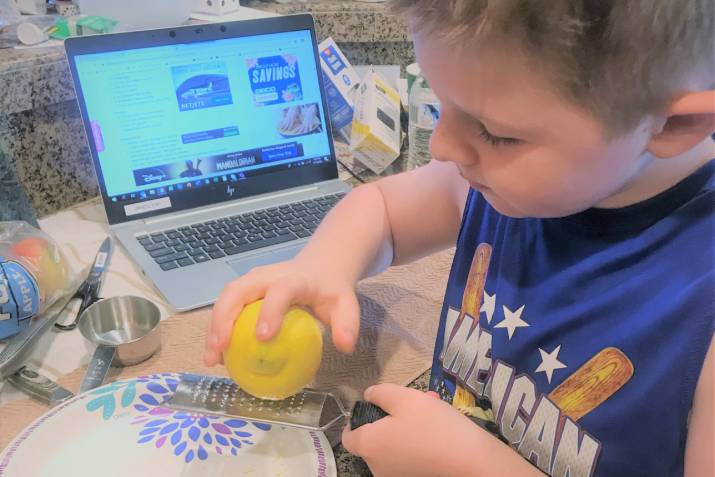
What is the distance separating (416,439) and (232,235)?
1.65 ft

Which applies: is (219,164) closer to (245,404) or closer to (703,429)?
(245,404)

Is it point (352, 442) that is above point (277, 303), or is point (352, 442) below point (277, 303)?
below

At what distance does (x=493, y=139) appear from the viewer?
0.47 m

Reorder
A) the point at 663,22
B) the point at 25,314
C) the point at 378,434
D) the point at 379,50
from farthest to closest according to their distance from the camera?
the point at 379,50 → the point at 25,314 → the point at 378,434 → the point at 663,22

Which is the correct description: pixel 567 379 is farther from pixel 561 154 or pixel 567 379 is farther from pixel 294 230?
pixel 294 230

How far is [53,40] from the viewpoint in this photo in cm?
102

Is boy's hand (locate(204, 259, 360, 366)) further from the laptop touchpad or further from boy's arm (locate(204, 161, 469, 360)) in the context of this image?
the laptop touchpad

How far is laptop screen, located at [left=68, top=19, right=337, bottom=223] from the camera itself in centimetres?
92

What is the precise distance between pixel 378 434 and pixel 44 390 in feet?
1.16

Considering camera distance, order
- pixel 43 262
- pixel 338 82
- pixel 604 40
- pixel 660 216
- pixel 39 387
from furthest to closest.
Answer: pixel 338 82
pixel 43 262
pixel 39 387
pixel 660 216
pixel 604 40

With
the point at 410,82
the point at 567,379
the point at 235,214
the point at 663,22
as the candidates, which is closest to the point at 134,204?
the point at 235,214

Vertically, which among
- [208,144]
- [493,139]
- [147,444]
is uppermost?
[493,139]

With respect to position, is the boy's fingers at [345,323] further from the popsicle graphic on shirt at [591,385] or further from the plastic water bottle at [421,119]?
the plastic water bottle at [421,119]

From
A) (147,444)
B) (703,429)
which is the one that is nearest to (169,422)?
(147,444)
